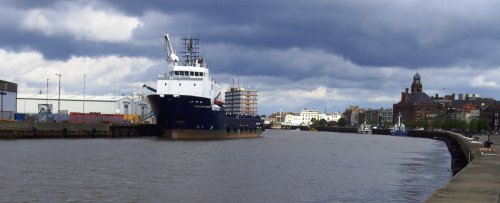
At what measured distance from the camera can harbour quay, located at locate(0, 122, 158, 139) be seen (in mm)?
90381

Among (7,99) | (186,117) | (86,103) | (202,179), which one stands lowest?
(202,179)

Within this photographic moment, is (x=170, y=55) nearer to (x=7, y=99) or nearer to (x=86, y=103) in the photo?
(x=7, y=99)

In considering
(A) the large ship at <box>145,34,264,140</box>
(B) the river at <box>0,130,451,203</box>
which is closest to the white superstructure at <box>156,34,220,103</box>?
(A) the large ship at <box>145,34,264,140</box>

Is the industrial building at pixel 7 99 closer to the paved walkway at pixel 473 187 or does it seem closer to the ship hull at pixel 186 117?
the ship hull at pixel 186 117

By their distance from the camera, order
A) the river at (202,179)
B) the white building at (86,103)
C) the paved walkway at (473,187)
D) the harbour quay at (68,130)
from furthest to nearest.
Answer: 1. the white building at (86,103)
2. the harbour quay at (68,130)
3. the river at (202,179)
4. the paved walkway at (473,187)

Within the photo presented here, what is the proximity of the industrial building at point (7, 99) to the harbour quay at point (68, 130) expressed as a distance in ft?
61.1

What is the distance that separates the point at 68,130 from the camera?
10225cm

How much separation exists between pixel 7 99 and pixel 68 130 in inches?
1052

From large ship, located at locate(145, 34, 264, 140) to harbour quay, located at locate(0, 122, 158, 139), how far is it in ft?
38.3

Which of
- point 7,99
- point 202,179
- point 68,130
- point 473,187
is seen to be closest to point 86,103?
point 7,99

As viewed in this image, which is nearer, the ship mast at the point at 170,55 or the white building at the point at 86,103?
the ship mast at the point at 170,55

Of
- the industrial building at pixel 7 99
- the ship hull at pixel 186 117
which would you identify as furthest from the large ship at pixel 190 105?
the industrial building at pixel 7 99

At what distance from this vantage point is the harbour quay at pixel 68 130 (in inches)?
3558

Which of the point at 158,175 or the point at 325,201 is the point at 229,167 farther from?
the point at 325,201
